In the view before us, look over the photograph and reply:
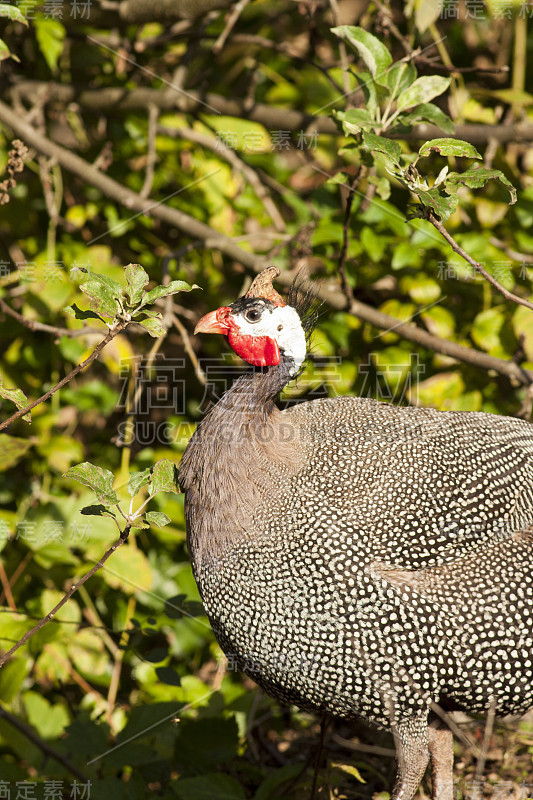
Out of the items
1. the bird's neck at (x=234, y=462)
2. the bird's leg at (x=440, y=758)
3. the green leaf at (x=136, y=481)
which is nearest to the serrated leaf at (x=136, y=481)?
the green leaf at (x=136, y=481)

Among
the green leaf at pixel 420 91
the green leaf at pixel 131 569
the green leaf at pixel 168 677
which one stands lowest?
the green leaf at pixel 131 569

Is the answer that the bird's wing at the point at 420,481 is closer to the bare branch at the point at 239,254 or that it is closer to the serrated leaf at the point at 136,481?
the serrated leaf at the point at 136,481

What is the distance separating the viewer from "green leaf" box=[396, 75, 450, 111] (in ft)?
7.74

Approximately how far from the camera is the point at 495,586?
82.8 inches

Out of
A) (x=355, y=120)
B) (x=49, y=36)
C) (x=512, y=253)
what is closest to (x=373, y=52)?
(x=355, y=120)

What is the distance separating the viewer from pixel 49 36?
3076mm

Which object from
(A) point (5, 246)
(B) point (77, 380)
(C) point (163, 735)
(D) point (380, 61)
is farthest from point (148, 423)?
(D) point (380, 61)

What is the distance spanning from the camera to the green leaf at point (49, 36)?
306 cm

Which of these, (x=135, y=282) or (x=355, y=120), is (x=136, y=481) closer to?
(x=135, y=282)

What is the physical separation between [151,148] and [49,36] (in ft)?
1.81

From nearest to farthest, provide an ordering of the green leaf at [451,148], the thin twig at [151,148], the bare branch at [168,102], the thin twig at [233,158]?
1. the green leaf at [451,148]
2. the thin twig at [151,148]
3. the bare branch at [168,102]
4. the thin twig at [233,158]

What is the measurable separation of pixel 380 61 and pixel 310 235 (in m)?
0.81

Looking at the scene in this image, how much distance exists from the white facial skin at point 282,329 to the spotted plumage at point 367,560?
0.7 inches

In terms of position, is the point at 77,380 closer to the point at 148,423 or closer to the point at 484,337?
the point at 148,423
